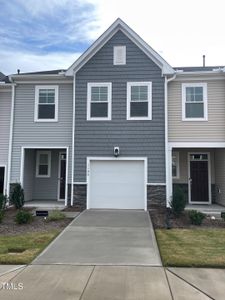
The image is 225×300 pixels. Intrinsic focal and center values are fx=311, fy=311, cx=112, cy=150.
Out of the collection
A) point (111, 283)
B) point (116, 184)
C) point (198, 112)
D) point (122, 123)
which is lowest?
point (111, 283)

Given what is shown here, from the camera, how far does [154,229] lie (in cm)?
943

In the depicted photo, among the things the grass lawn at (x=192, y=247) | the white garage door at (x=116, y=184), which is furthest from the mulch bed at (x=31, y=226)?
the grass lawn at (x=192, y=247)

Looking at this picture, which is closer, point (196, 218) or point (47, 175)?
point (196, 218)

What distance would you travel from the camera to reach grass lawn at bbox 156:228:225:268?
19.9 feet

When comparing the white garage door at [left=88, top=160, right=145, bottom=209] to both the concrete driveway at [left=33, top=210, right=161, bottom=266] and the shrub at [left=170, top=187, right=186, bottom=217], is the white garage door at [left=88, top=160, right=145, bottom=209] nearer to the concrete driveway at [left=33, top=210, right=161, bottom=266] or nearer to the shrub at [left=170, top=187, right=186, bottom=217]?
the shrub at [left=170, top=187, right=186, bottom=217]

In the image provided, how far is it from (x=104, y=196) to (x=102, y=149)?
78.9 inches

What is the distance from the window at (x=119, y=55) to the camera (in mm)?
13469

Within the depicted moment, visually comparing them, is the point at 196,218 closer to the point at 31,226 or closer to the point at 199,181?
the point at 199,181

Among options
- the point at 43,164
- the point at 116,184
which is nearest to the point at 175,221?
the point at 116,184

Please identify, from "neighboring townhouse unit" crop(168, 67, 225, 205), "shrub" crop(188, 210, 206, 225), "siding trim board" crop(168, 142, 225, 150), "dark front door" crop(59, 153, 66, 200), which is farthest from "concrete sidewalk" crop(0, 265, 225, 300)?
"dark front door" crop(59, 153, 66, 200)

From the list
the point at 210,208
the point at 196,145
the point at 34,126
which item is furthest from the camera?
the point at 34,126

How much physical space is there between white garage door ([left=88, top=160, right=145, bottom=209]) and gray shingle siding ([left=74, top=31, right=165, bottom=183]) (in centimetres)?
40

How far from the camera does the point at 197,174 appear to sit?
14898 millimetres

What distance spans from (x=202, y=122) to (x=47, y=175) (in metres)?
7.64
